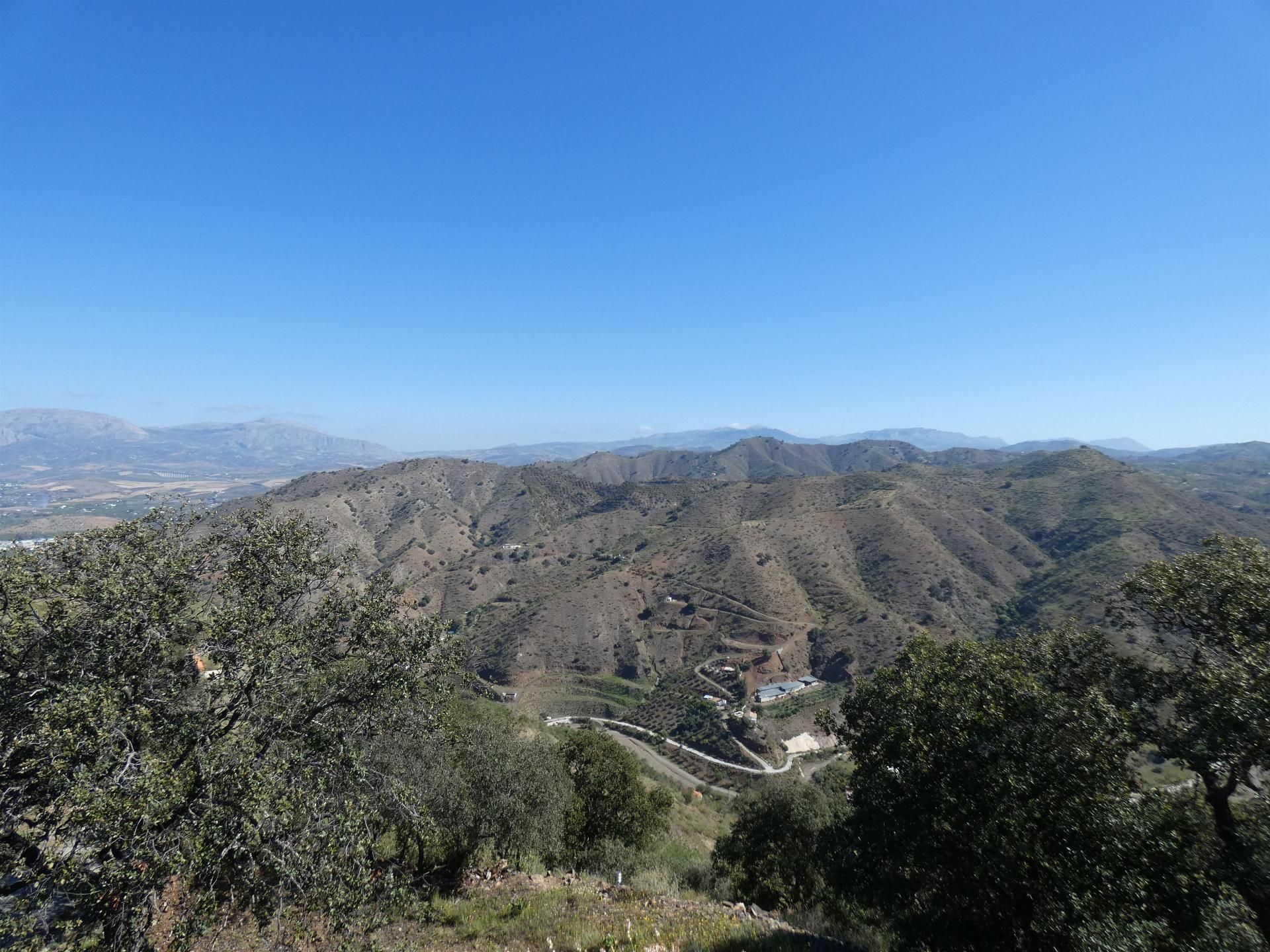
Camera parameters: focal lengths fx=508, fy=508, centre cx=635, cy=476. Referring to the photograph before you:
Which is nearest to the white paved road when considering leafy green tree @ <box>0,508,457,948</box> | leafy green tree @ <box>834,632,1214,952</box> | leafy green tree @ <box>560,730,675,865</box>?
leafy green tree @ <box>560,730,675,865</box>

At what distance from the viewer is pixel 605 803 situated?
24.9 m

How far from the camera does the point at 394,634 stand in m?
12.1

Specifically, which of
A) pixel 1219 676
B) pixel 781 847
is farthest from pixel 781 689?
pixel 1219 676

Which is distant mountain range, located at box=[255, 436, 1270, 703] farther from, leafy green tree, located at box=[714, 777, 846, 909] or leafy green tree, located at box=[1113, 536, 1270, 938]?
leafy green tree, located at box=[1113, 536, 1270, 938]

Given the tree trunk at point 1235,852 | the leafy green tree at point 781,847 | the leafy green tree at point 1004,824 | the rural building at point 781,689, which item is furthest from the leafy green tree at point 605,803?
the rural building at point 781,689

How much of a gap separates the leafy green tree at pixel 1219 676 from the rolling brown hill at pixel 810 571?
282ft

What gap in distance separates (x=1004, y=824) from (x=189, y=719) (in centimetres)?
1616

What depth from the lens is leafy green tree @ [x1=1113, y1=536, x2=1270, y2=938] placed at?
9.64 metres

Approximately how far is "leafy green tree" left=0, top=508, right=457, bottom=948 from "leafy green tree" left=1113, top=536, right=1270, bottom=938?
16551 millimetres

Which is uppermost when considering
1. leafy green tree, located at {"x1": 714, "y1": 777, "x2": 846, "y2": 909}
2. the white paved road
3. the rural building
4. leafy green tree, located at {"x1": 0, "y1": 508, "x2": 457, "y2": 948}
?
leafy green tree, located at {"x1": 0, "y1": 508, "x2": 457, "y2": 948}

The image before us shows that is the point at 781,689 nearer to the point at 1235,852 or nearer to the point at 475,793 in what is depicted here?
the point at 475,793

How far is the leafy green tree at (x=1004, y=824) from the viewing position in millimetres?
9156

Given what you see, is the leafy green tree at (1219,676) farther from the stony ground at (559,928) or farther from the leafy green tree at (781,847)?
the leafy green tree at (781,847)

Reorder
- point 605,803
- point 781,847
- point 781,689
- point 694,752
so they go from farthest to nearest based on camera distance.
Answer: point 781,689 → point 694,752 → point 605,803 → point 781,847
